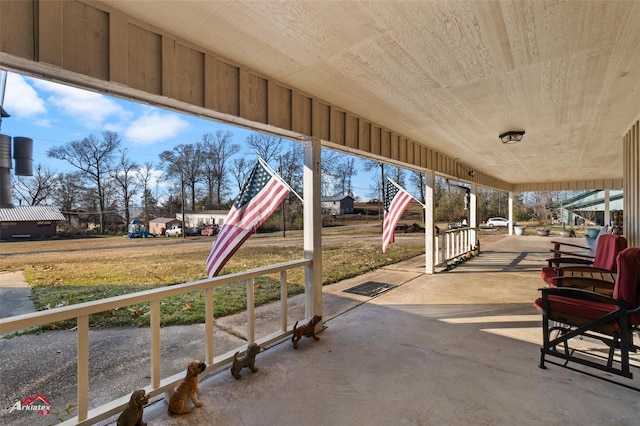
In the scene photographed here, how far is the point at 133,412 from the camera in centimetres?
167

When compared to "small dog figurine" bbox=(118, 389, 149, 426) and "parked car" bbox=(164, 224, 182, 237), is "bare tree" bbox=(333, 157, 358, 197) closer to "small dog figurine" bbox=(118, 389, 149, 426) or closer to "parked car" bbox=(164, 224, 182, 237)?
"parked car" bbox=(164, 224, 182, 237)

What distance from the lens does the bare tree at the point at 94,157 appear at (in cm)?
557

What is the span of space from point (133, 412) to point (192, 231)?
56.2 ft

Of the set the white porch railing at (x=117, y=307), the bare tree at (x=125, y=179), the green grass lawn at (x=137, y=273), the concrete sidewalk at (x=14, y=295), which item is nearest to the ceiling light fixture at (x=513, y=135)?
the green grass lawn at (x=137, y=273)

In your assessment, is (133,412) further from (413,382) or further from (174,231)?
(174,231)

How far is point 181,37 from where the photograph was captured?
2.01 meters

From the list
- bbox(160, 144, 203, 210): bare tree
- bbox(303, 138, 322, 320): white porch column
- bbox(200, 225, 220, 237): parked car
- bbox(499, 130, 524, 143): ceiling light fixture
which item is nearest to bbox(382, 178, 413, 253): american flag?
bbox(499, 130, 524, 143): ceiling light fixture

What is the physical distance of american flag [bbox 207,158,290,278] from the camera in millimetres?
2973

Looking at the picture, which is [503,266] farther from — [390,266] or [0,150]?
[0,150]

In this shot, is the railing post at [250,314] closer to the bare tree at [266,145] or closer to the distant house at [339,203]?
the bare tree at [266,145]

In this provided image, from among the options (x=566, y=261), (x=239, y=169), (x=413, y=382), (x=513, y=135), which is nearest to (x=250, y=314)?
(x=413, y=382)

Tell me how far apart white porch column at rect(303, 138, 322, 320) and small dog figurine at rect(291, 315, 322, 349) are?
16cm

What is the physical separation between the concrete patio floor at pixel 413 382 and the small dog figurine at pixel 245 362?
0.22ft

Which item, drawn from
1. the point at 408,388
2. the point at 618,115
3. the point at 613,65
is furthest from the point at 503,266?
the point at 408,388
